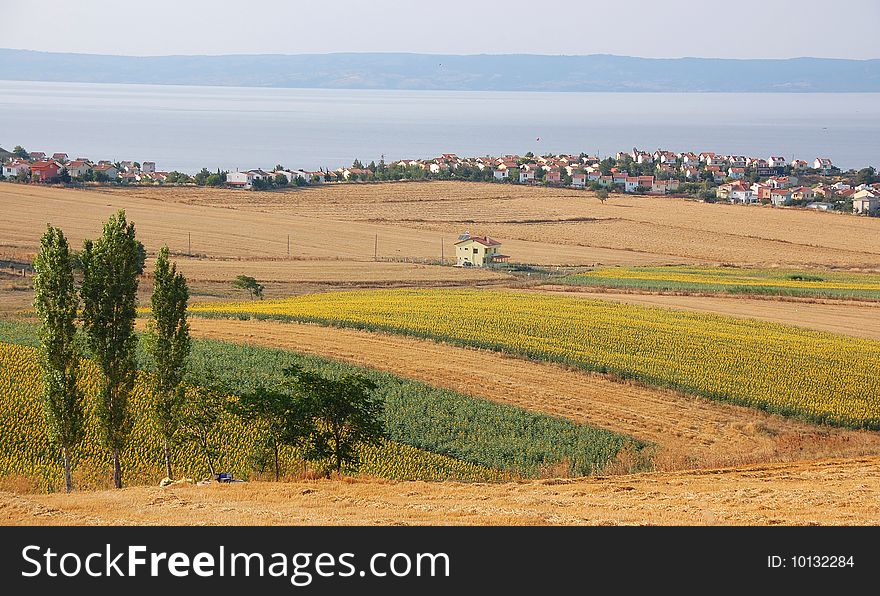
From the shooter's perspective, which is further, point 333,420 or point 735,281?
point 735,281

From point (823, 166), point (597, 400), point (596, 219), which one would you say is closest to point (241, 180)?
point (596, 219)

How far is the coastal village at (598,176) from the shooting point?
3708 inches

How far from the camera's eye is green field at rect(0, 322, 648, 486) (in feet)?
68.2

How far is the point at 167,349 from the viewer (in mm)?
20344

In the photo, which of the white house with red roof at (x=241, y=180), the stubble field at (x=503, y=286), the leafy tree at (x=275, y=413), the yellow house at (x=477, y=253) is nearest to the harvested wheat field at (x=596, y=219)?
the stubble field at (x=503, y=286)

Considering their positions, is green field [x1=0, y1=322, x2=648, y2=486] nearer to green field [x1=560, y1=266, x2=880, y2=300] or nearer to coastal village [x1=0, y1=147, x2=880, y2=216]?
green field [x1=560, y1=266, x2=880, y2=300]

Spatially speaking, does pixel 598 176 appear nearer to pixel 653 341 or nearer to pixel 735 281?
pixel 735 281

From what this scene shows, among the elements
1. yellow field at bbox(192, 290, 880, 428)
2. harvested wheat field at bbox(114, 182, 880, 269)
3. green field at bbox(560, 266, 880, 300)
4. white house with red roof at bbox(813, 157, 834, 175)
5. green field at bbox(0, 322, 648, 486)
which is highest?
white house with red roof at bbox(813, 157, 834, 175)

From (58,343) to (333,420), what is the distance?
5.56 metres

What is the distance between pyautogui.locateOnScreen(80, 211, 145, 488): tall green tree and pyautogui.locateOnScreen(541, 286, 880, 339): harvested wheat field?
26979 millimetres

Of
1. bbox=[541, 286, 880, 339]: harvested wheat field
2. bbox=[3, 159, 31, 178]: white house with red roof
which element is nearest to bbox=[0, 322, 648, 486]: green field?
bbox=[541, 286, 880, 339]: harvested wheat field

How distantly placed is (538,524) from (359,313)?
23.6m
